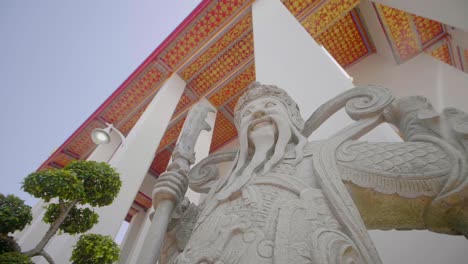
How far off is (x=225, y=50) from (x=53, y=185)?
3.52 meters

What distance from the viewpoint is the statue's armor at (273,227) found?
562 millimetres

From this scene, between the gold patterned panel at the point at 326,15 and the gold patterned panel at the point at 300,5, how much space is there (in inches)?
4.0

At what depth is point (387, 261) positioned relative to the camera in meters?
1.18

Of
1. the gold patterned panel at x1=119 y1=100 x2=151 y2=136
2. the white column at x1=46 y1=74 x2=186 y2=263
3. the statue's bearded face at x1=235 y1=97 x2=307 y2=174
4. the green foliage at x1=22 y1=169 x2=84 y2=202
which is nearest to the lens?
the statue's bearded face at x1=235 y1=97 x2=307 y2=174

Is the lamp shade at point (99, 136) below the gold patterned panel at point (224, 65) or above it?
below

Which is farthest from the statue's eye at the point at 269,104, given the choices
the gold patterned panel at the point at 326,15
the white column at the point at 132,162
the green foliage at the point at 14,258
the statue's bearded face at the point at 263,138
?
the gold patterned panel at the point at 326,15

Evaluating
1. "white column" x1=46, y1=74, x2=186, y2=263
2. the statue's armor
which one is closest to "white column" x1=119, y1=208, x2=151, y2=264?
"white column" x1=46, y1=74, x2=186, y2=263

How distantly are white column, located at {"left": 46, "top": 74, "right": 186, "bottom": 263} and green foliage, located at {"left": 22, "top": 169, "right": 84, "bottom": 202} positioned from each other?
515 millimetres

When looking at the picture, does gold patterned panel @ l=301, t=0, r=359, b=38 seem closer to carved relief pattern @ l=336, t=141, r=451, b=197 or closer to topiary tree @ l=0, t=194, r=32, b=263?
carved relief pattern @ l=336, t=141, r=451, b=197

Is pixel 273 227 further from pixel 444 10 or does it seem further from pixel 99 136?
pixel 99 136

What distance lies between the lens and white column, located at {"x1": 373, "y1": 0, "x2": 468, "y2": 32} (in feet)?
4.61

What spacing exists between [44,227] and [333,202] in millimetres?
3099

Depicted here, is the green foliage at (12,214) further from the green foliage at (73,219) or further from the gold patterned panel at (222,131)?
the gold patterned panel at (222,131)

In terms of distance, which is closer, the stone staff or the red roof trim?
the stone staff
